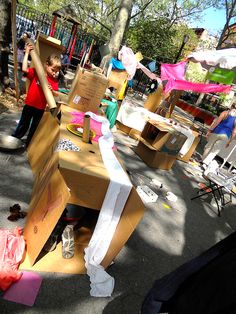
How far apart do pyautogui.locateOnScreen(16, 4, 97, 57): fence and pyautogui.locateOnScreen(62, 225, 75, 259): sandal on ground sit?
12.0 meters

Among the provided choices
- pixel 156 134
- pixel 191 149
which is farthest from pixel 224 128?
pixel 156 134

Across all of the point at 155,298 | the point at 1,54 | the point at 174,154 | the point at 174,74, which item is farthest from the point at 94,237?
the point at 174,74

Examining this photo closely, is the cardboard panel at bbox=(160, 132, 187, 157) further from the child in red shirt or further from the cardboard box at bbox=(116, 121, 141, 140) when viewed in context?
the child in red shirt

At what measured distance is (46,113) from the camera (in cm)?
433

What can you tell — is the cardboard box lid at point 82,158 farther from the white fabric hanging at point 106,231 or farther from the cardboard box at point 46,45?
the cardboard box at point 46,45

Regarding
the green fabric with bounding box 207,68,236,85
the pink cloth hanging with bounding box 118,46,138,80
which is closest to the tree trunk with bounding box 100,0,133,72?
the pink cloth hanging with bounding box 118,46,138,80

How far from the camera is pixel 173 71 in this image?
28.3 feet

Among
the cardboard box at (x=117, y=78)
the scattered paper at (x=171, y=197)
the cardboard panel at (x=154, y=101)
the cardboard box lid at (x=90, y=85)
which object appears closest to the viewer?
the cardboard box lid at (x=90, y=85)

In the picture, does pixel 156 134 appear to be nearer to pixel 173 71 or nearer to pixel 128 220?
pixel 173 71

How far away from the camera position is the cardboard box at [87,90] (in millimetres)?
4520

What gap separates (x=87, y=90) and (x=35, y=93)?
81 cm

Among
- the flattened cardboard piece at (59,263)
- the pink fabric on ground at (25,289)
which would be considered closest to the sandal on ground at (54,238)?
the flattened cardboard piece at (59,263)

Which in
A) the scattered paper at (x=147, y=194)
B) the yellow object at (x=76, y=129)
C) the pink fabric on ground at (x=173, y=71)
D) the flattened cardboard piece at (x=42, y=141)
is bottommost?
the scattered paper at (x=147, y=194)

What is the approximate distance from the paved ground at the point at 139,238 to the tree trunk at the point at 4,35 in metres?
1.47
